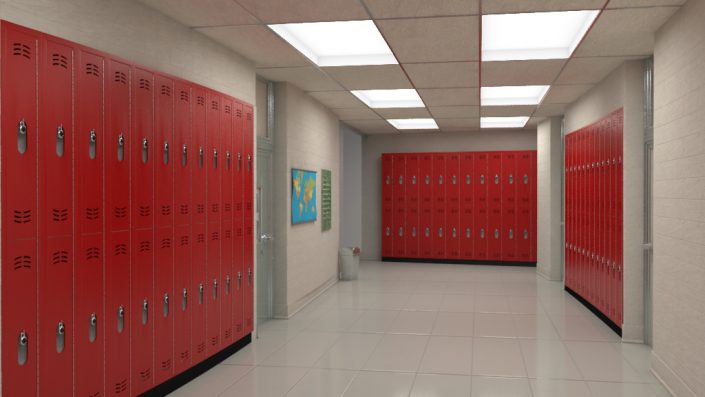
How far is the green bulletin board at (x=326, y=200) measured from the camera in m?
8.94

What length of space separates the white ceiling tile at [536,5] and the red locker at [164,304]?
9.35ft

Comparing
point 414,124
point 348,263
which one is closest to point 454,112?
point 414,124

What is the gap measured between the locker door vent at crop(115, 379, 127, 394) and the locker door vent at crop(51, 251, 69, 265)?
1000 mm

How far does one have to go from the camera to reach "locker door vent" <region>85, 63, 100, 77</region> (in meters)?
3.39

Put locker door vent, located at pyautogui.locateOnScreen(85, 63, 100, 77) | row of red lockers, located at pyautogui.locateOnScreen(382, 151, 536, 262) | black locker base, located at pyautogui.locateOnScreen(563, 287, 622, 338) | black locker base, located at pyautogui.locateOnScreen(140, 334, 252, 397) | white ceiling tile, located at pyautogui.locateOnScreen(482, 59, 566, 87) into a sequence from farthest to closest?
row of red lockers, located at pyautogui.locateOnScreen(382, 151, 536, 262), black locker base, located at pyautogui.locateOnScreen(563, 287, 622, 338), white ceiling tile, located at pyautogui.locateOnScreen(482, 59, 566, 87), black locker base, located at pyautogui.locateOnScreen(140, 334, 252, 397), locker door vent, located at pyautogui.locateOnScreen(85, 63, 100, 77)

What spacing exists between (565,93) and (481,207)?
5.11m

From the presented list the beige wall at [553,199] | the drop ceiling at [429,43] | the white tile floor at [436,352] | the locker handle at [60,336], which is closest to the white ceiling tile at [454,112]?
the drop ceiling at [429,43]

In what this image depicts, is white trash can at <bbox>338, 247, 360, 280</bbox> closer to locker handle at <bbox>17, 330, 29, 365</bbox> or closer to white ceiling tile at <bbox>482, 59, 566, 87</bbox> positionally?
white ceiling tile at <bbox>482, 59, 566, 87</bbox>

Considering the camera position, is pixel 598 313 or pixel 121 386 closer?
pixel 121 386

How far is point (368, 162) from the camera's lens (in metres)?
13.4

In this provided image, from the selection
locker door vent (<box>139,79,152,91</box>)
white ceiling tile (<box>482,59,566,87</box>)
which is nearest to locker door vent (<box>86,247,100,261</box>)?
locker door vent (<box>139,79,152,91</box>)

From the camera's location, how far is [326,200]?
360 inches

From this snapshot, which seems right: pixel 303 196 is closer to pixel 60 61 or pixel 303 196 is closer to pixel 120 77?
pixel 120 77

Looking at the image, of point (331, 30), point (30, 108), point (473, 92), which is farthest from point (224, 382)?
point (473, 92)
